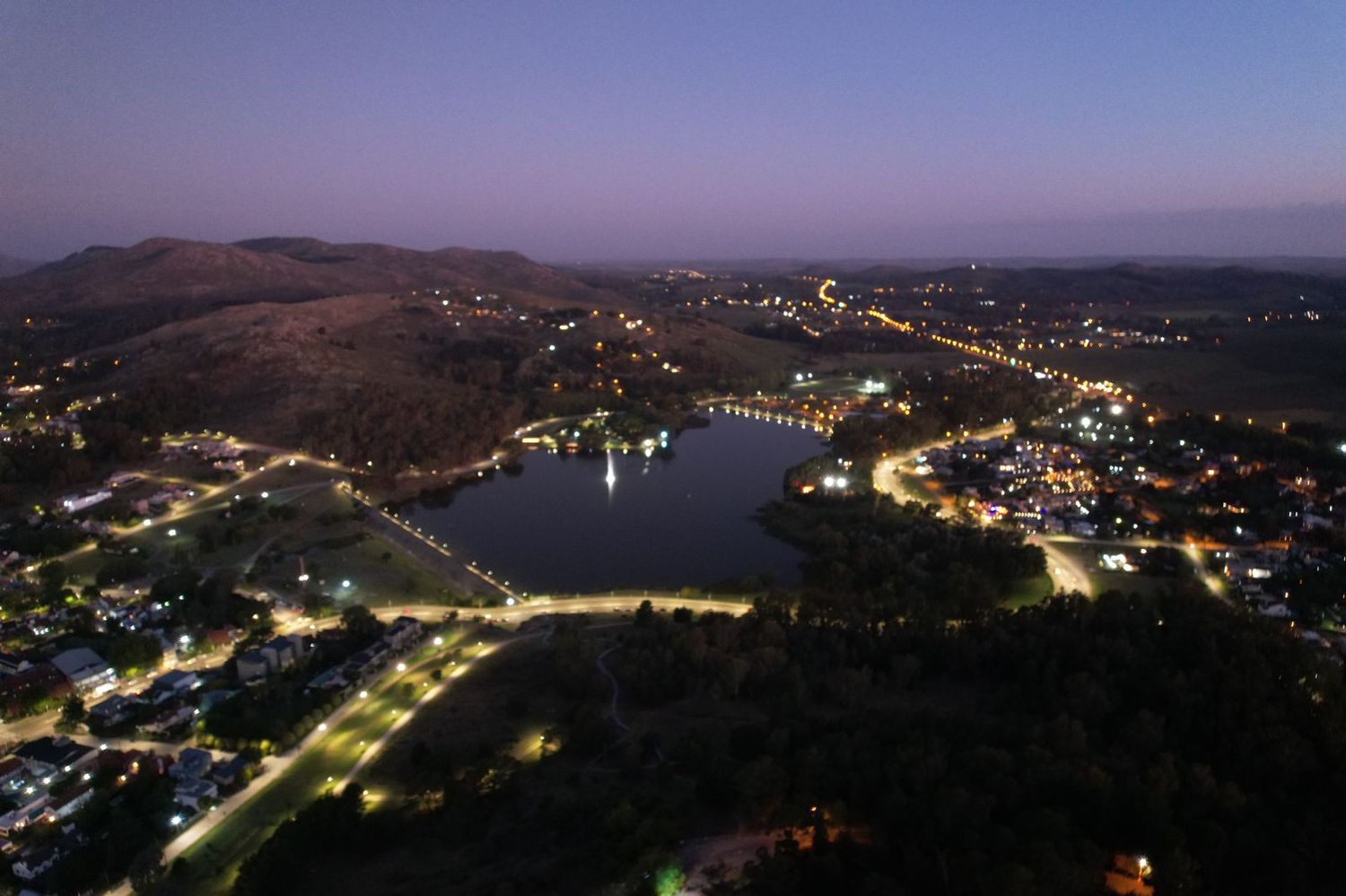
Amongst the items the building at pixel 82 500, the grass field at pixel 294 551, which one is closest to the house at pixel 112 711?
the grass field at pixel 294 551

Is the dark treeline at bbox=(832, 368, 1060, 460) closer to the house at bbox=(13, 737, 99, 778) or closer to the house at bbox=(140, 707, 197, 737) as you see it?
the house at bbox=(140, 707, 197, 737)

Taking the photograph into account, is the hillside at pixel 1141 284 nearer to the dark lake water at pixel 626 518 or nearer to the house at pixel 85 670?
the dark lake water at pixel 626 518

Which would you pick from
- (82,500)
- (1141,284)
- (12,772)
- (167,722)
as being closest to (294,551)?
(82,500)

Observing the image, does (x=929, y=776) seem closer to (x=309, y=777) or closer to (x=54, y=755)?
(x=309, y=777)

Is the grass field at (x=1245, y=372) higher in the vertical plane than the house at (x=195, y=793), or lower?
higher

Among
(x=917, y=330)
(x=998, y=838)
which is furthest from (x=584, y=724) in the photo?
(x=917, y=330)
